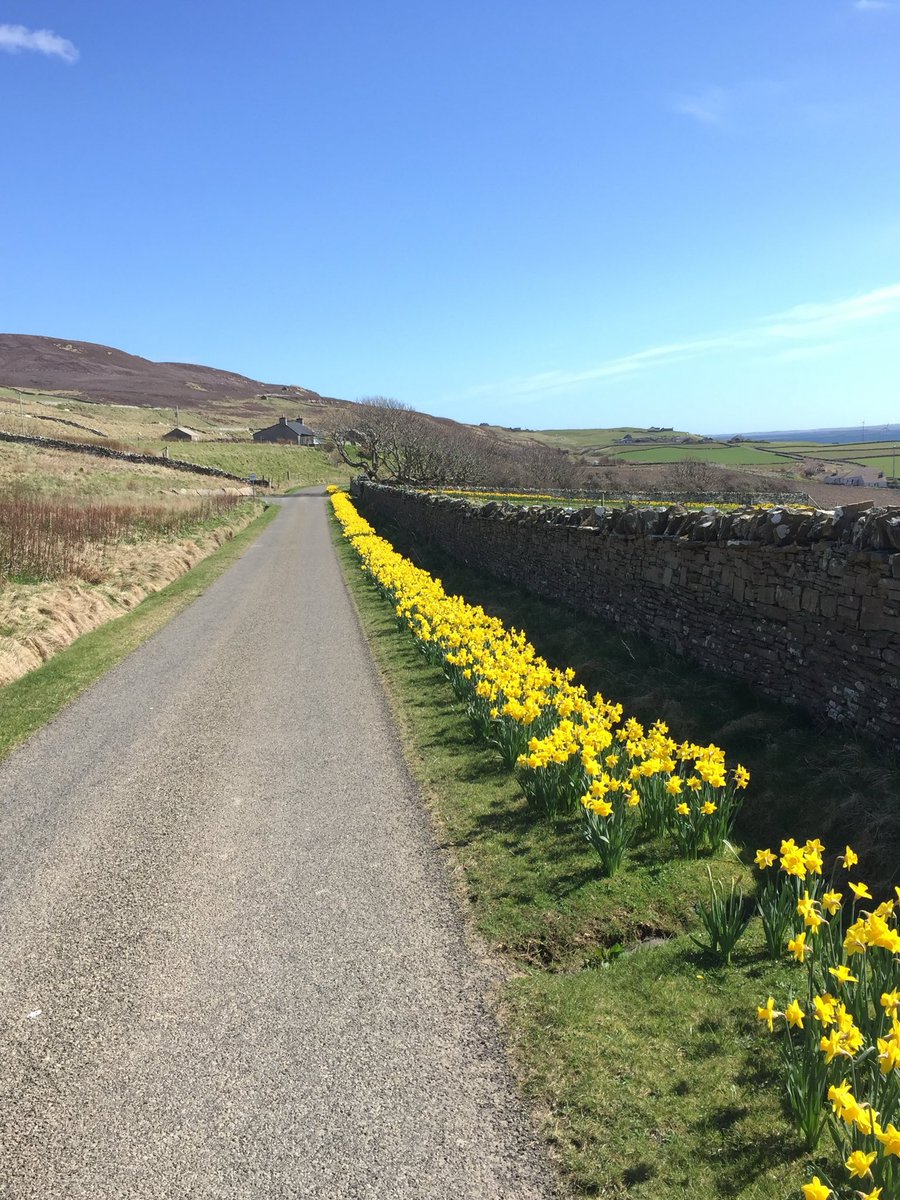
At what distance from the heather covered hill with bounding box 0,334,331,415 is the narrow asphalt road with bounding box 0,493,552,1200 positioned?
119 m

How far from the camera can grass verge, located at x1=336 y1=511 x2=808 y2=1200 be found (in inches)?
117

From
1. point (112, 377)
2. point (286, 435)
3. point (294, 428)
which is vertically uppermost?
point (112, 377)

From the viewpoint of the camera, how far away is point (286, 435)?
110 metres

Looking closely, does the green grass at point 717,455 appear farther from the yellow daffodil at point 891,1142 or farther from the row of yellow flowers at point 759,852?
the yellow daffodil at point 891,1142

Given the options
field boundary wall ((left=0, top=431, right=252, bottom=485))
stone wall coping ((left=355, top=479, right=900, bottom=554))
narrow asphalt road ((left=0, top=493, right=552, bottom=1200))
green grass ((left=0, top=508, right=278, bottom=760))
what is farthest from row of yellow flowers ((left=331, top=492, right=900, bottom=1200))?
field boundary wall ((left=0, top=431, right=252, bottom=485))

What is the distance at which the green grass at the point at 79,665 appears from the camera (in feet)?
29.9

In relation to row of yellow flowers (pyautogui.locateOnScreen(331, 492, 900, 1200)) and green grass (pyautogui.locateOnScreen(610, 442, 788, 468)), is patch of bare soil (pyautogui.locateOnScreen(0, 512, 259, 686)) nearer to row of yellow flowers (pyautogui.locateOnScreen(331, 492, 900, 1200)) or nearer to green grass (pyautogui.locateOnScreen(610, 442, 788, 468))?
row of yellow flowers (pyautogui.locateOnScreen(331, 492, 900, 1200))

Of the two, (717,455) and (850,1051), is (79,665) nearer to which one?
(850,1051)

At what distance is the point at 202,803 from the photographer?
6711mm

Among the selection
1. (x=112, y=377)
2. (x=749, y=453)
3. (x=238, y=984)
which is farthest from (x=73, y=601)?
(x=112, y=377)

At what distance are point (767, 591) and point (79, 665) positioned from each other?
982cm

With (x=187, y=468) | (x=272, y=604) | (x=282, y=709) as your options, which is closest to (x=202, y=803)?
(x=282, y=709)

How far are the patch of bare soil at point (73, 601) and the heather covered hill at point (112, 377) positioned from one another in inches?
4054

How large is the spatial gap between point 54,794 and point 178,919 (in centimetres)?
279
